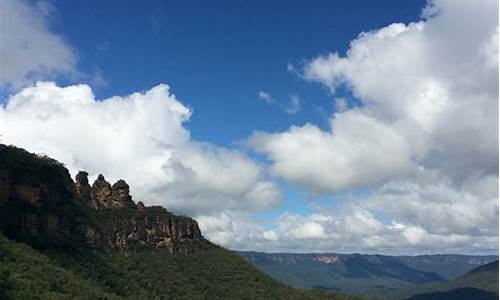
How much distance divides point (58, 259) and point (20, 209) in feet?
66.2

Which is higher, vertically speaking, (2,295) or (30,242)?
(30,242)

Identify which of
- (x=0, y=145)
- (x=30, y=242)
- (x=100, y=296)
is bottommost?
(x=100, y=296)

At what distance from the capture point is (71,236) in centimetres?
19825

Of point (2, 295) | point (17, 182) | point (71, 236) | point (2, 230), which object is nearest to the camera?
point (2, 295)

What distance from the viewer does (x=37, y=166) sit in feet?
643

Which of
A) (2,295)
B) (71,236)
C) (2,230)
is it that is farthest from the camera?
(71,236)

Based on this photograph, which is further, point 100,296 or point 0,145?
point 0,145

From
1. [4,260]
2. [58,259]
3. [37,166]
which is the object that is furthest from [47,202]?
[4,260]

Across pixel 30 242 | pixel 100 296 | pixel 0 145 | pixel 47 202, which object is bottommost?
pixel 100 296

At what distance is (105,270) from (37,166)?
3989 cm

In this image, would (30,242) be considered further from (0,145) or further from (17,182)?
(0,145)

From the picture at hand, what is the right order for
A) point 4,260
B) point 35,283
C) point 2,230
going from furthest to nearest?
point 2,230, point 4,260, point 35,283

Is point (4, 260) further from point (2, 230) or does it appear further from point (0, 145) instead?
point (0, 145)

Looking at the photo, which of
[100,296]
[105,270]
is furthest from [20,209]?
[100,296]
